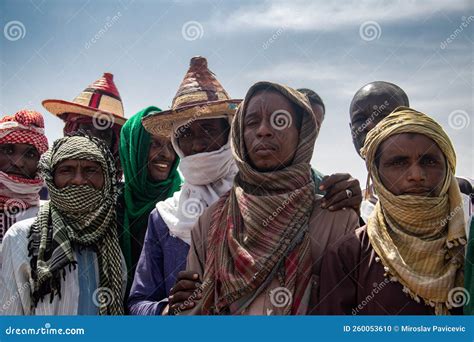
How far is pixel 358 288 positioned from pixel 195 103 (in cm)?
186

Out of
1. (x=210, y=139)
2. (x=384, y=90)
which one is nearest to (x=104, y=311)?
(x=210, y=139)

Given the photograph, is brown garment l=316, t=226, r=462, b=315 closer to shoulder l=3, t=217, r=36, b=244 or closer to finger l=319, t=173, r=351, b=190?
finger l=319, t=173, r=351, b=190

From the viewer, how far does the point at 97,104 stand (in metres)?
5.73

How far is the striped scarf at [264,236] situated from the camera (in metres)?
3.09

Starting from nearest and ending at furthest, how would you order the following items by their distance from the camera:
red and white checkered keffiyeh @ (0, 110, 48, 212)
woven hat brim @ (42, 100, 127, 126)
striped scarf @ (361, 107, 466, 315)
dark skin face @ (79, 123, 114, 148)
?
striped scarf @ (361, 107, 466, 315), red and white checkered keffiyeh @ (0, 110, 48, 212), dark skin face @ (79, 123, 114, 148), woven hat brim @ (42, 100, 127, 126)

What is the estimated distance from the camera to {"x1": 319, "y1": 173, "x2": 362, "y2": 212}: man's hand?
3.20m

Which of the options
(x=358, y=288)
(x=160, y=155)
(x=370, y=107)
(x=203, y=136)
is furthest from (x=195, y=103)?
(x=358, y=288)

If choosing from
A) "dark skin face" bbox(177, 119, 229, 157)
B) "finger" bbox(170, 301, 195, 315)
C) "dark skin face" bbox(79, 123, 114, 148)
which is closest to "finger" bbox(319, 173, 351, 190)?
"finger" bbox(170, 301, 195, 315)

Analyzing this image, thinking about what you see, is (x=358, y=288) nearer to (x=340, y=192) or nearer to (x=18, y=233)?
(x=340, y=192)

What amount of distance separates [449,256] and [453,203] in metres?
0.29

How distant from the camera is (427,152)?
3.20m

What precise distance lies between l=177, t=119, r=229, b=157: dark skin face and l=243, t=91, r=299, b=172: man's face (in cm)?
76

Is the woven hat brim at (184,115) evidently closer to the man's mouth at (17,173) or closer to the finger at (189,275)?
the man's mouth at (17,173)

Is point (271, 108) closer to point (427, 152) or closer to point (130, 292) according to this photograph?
point (427, 152)
